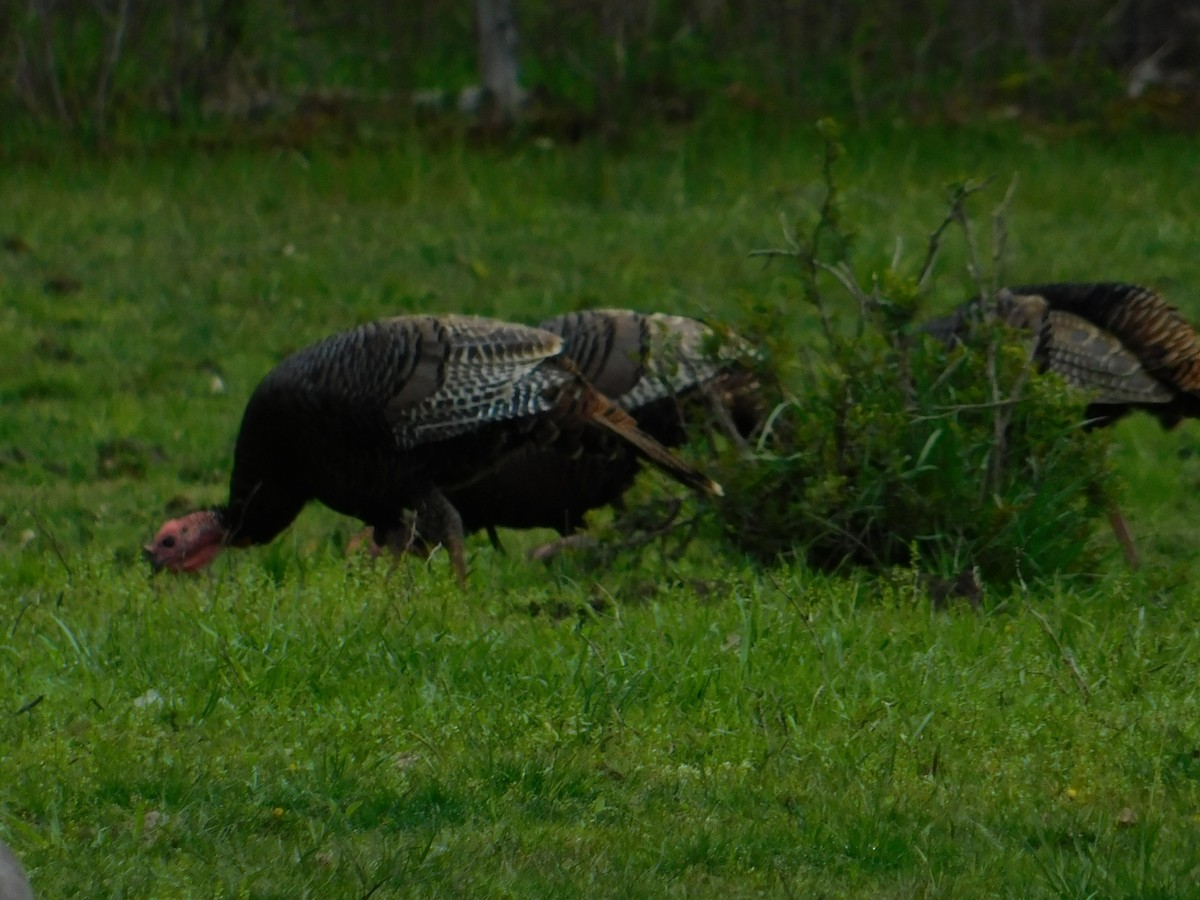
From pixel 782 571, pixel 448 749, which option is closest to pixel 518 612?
pixel 782 571

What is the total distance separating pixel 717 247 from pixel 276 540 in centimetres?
560

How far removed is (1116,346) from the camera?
7.56 metres

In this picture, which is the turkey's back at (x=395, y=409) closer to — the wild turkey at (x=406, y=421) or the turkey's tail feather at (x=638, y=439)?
the wild turkey at (x=406, y=421)

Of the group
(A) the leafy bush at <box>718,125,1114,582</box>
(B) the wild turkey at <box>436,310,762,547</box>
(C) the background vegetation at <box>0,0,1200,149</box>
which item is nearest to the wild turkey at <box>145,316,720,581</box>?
(B) the wild turkey at <box>436,310,762,547</box>

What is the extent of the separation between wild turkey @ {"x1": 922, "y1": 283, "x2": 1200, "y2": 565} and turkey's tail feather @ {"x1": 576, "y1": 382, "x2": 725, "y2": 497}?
4.39 ft

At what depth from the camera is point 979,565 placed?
5961mm

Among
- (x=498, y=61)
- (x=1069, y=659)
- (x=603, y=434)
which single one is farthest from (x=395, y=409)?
(x=498, y=61)

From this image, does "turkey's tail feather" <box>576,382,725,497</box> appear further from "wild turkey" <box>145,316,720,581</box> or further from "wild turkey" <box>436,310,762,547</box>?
"wild turkey" <box>436,310,762,547</box>

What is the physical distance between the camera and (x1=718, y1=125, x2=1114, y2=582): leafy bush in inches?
237

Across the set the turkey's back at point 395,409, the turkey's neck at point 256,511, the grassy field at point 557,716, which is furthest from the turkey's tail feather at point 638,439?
the turkey's neck at point 256,511

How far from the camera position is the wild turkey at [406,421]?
6.47 meters

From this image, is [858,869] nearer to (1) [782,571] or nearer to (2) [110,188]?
(1) [782,571]

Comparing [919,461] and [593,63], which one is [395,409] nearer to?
[919,461]

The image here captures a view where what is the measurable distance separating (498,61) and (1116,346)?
8.55 meters
